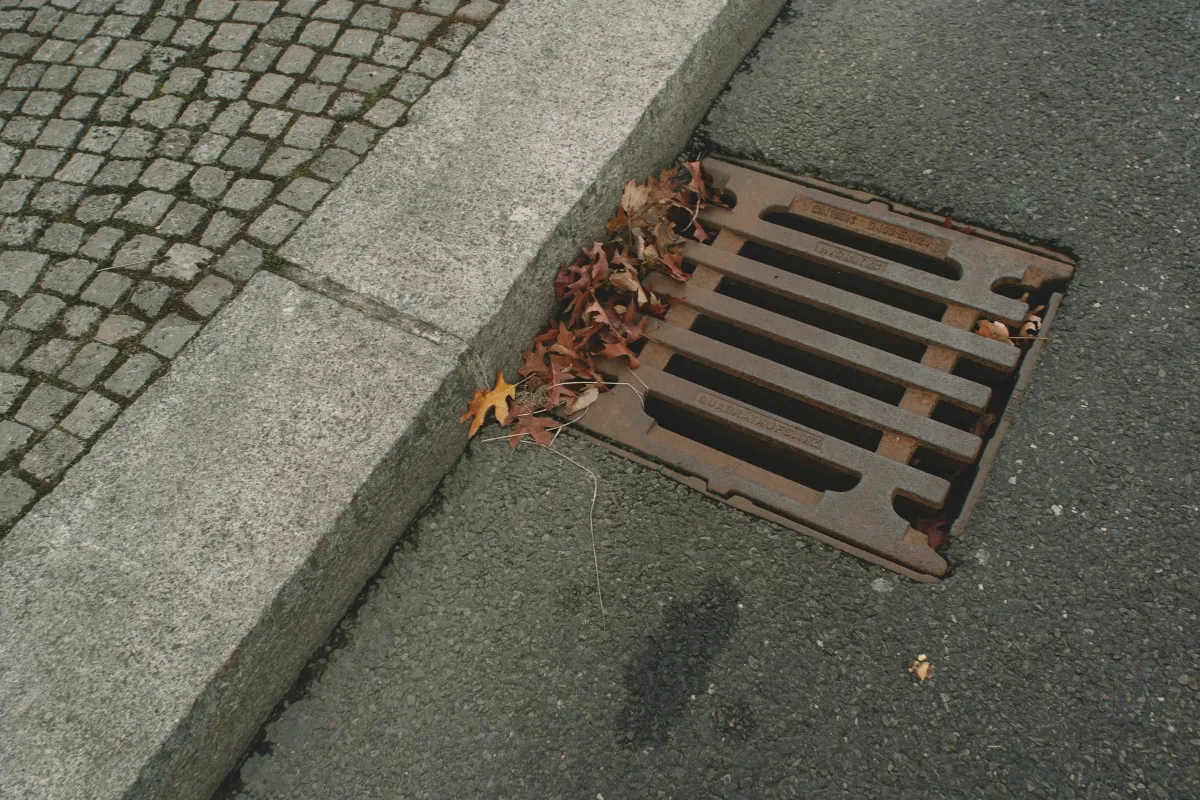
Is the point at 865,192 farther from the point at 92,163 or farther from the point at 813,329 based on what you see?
the point at 92,163

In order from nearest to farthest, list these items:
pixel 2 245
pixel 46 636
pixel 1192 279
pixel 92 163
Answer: pixel 46 636 < pixel 1192 279 < pixel 2 245 < pixel 92 163

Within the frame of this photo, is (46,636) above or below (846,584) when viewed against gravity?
below

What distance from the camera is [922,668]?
5.90 feet

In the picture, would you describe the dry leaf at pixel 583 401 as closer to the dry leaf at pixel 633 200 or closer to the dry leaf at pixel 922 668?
the dry leaf at pixel 633 200

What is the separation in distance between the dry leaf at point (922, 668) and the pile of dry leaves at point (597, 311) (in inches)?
38.3

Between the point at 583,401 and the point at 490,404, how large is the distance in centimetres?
24

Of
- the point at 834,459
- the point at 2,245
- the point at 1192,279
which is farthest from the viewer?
the point at 2,245

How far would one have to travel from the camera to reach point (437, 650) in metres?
1.90

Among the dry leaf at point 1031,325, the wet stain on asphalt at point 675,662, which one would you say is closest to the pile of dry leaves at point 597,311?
the wet stain on asphalt at point 675,662

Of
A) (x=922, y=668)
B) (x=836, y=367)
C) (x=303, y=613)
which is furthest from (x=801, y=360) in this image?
(x=303, y=613)

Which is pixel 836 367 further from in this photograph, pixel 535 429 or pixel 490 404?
pixel 490 404

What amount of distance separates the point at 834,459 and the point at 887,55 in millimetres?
1528

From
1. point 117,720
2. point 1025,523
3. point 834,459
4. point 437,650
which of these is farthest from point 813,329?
point 117,720

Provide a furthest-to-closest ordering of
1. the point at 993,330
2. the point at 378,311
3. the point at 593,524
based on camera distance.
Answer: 1. the point at 993,330
2. the point at 378,311
3. the point at 593,524
